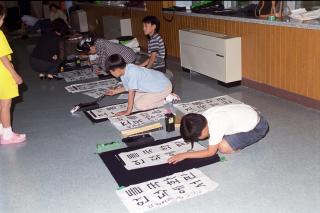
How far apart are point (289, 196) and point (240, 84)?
243 centimetres

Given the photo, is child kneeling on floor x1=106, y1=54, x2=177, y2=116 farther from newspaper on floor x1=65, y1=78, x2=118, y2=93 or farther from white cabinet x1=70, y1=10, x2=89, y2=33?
white cabinet x1=70, y1=10, x2=89, y2=33

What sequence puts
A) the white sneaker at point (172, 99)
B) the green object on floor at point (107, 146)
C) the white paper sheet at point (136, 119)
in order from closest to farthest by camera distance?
the green object on floor at point (107, 146) < the white paper sheet at point (136, 119) < the white sneaker at point (172, 99)

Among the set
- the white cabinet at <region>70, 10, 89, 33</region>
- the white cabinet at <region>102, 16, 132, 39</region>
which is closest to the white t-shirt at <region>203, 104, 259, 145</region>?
the white cabinet at <region>102, 16, 132, 39</region>

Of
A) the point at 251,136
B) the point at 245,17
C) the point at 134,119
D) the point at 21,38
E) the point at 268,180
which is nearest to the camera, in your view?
the point at 268,180

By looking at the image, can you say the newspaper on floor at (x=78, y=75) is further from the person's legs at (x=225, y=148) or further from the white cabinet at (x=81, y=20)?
the white cabinet at (x=81, y=20)

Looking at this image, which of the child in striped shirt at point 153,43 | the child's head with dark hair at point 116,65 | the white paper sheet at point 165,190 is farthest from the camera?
the child in striped shirt at point 153,43

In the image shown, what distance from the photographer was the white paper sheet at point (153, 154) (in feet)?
8.84

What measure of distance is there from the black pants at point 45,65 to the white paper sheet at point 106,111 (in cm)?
191

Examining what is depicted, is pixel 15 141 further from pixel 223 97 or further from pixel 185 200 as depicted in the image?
pixel 223 97

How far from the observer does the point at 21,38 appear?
1018cm

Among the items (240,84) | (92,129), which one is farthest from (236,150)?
(240,84)

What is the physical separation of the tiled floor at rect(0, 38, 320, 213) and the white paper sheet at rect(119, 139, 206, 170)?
0.63 feet

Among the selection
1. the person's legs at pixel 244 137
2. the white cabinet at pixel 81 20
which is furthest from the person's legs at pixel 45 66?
the white cabinet at pixel 81 20

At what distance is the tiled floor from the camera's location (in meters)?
2.22
